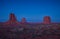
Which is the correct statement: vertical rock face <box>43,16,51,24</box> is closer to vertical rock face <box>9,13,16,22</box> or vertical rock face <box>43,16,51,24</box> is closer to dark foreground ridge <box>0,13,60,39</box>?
dark foreground ridge <box>0,13,60,39</box>

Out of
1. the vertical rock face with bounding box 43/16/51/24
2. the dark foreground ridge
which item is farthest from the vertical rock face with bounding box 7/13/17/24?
the vertical rock face with bounding box 43/16/51/24

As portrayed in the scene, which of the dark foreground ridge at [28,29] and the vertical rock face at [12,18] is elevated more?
the vertical rock face at [12,18]

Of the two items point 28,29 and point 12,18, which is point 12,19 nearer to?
point 12,18

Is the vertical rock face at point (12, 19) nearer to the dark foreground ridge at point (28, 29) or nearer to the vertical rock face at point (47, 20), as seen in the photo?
the dark foreground ridge at point (28, 29)

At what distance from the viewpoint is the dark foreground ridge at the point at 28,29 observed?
421 centimetres

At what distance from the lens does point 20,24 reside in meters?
4.29

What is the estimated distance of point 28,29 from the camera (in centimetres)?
429

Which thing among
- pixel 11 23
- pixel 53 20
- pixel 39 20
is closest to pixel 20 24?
pixel 11 23

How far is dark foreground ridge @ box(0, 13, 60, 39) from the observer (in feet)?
13.8

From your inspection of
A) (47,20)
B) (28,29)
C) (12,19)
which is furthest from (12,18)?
(47,20)

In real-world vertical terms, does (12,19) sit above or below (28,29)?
above

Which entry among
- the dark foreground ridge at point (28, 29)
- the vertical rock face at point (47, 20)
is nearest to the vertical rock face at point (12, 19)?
the dark foreground ridge at point (28, 29)

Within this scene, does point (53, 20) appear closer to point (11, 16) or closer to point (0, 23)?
point (11, 16)

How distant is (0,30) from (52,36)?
128cm
